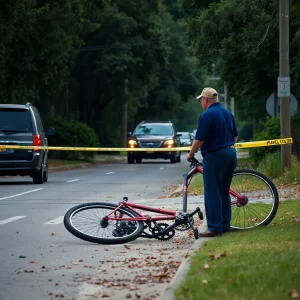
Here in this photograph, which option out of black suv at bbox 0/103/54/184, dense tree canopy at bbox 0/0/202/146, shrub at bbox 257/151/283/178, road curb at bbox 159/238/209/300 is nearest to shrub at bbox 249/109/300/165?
shrub at bbox 257/151/283/178

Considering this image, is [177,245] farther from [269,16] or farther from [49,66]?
[49,66]

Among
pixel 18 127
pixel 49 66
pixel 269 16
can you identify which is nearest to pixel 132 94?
pixel 49 66

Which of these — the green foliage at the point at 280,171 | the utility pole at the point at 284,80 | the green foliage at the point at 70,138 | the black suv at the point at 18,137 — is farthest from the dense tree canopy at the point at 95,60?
the utility pole at the point at 284,80

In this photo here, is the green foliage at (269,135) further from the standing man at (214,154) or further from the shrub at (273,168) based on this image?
the standing man at (214,154)

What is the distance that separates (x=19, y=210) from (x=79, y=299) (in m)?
9.53

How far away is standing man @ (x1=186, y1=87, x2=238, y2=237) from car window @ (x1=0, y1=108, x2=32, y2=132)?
14.1 metres

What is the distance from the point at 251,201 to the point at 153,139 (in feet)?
107

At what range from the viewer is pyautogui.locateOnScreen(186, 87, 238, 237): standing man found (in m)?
11.9

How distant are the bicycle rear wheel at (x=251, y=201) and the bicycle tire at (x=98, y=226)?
1331 millimetres

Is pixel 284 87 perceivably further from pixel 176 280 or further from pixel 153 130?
pixel 153 130

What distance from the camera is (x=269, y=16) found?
32.7 metres

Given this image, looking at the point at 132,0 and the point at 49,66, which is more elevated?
the point at 132,0

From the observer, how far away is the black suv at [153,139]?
148 feet

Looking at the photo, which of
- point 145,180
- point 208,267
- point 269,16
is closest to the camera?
point 208,267
